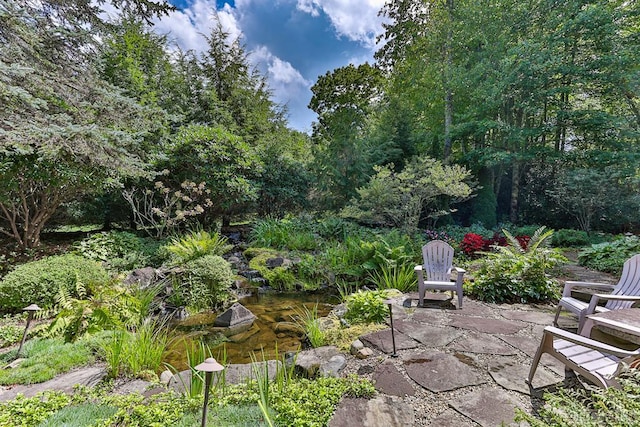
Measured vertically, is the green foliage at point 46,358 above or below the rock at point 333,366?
below

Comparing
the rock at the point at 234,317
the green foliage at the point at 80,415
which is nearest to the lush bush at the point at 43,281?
the rock at the point at 234,317

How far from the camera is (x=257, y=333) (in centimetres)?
388

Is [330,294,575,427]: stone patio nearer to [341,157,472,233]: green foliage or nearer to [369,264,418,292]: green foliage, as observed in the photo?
[369,264,418,292]: green foliage

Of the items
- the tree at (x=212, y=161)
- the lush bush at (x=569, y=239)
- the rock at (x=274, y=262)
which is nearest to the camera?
the rock at (x=274, y=262)

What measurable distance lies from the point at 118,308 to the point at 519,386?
4189 millimetres

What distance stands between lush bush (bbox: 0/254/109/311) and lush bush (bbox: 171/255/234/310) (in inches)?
42.3

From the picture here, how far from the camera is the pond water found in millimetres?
3299

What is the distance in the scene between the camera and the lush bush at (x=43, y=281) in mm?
3697

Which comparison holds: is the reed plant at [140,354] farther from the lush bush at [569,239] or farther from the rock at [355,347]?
the lush bush at [569,239]

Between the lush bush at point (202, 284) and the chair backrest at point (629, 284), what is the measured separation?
5.01 metres

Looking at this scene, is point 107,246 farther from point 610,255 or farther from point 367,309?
point 610,255

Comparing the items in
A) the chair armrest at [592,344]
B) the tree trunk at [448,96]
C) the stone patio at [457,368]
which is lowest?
the stone patio at [457,368]

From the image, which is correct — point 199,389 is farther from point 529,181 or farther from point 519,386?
point 529,181

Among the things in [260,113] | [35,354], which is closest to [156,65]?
[260,113]
